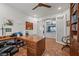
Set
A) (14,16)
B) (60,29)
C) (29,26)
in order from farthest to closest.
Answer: (60,29)
(29,26)
(14,16)

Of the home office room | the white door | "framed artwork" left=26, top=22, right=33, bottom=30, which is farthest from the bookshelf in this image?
the white door

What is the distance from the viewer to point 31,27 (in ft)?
10.8

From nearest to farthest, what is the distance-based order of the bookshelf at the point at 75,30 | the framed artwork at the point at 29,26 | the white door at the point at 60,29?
the bookshelf at the point at 75,30 → the framed artwork at the point at 29,26 → the white door at the point at 60,29

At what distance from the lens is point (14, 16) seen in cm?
321

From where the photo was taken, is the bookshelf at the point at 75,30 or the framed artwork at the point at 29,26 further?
the framed artwork at the point at 29,26

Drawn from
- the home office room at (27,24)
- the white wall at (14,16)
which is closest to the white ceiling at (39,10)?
the home office room at (27,24)

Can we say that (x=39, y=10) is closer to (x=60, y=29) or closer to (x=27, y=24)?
(x=27, y=24)

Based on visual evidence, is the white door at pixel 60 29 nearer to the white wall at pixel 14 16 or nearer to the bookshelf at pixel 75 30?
the bookshelf at pixel 75 30

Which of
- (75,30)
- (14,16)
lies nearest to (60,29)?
(75,30)

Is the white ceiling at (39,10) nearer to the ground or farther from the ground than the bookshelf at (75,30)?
farther from the ground

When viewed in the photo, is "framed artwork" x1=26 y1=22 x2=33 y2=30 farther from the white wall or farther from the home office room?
the white wall

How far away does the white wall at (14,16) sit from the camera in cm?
310

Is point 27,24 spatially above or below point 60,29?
above

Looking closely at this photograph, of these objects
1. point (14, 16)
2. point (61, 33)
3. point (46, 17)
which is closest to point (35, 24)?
point (46, 17)
